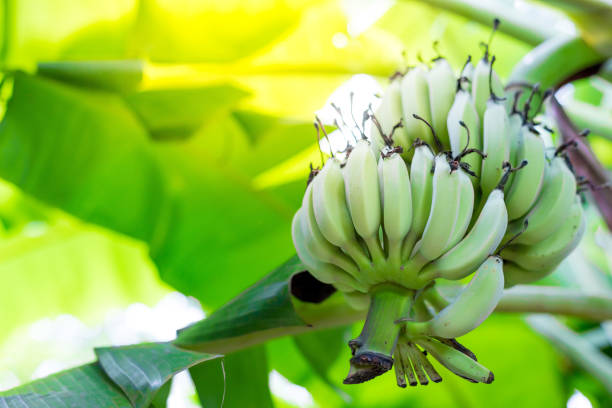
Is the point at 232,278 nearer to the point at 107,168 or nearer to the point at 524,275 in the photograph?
the point at 107,168

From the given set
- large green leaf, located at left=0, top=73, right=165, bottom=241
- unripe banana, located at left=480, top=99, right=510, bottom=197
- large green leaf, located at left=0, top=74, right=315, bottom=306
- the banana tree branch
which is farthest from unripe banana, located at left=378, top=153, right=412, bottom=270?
large green leaf, located at left=0, top=73, right=165, bottom=241

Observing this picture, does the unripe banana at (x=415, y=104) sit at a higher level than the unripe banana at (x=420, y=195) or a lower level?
higher

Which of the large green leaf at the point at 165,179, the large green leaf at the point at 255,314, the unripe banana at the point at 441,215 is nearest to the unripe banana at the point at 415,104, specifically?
the unripe banana at the point at 441,215

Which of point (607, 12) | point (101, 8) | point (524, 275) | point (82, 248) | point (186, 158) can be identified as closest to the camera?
point (524, 275)

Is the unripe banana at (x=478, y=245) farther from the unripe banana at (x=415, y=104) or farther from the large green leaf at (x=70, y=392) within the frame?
the large green leaf at (x=70, y=392)

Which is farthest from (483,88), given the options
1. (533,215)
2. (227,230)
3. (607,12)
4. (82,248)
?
(82,248)

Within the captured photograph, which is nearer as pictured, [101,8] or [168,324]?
[101,8]

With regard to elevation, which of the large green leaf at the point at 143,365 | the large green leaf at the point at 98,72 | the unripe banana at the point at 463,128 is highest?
the large green leaf at the point at 98,72
